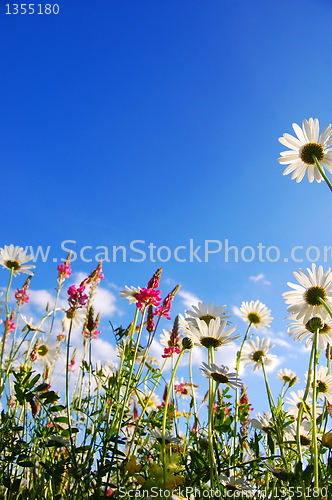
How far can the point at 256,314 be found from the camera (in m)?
2.68

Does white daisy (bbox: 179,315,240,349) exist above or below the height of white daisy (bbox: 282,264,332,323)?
below

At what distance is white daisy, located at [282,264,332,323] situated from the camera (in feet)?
5.77

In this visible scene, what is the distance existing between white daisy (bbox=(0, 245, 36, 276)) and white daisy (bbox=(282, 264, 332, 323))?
1964 millimetres

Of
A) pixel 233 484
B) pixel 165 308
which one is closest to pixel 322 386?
pixel 233 484

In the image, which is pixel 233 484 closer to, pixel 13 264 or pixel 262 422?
pixel 262 422

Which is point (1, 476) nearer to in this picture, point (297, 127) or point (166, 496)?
point (166, 496)

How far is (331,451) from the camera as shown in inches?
59.2

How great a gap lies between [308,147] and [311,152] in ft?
0.11

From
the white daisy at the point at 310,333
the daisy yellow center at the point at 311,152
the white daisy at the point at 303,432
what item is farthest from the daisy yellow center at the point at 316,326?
the daisy yellow center at the point at 311,152

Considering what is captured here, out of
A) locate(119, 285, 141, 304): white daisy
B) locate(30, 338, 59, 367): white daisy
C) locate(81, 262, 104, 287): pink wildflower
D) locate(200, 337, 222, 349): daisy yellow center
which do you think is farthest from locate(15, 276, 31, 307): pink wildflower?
locate(200, 337, 222, 349): daisy yellow center

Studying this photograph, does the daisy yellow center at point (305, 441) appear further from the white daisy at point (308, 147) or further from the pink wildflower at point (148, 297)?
the white daisy at point (308, 147)

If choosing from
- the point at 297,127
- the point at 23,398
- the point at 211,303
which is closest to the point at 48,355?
the point at 23,398

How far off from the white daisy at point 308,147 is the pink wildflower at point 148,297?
1.08 m

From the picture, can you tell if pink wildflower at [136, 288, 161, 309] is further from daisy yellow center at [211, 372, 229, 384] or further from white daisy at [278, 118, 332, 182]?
white daisy at [278, 118, 332, 182]
